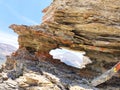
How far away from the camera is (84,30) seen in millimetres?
27547

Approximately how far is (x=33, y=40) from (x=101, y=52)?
297 inches

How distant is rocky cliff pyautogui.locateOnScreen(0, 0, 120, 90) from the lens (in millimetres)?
26406

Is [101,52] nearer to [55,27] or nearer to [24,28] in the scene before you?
[55,27]

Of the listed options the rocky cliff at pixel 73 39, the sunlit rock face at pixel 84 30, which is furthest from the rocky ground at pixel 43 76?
the sunlit rock face at pixel 84 30

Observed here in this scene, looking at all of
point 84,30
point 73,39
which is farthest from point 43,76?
point 84,30

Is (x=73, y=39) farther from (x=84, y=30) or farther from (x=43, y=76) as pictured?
(x=43, y=76)

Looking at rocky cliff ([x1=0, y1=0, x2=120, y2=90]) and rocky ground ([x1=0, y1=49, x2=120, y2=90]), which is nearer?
rocky ground ([x1=0, y1=49, x2=120, y2=90])

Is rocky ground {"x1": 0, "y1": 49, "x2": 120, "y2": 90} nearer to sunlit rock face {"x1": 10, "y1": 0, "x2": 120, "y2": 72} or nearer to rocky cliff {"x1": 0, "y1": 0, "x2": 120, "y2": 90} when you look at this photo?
rocky cliff {"x1": 0, "y1": 0, "x2": 120, "y2": 90}

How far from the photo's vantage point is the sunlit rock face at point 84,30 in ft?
87.2

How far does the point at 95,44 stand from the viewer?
89.2ft

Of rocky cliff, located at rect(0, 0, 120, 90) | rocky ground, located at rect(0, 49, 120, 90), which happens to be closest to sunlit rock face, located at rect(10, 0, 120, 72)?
rocky cliff, located at rect(0, 0, 120, 90)

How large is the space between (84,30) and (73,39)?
147 cm

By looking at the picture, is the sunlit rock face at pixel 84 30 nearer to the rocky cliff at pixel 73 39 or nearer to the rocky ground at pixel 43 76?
the rocky cliff at pixel 73 39

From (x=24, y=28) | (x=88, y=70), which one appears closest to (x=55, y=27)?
(x=24, y=28)
